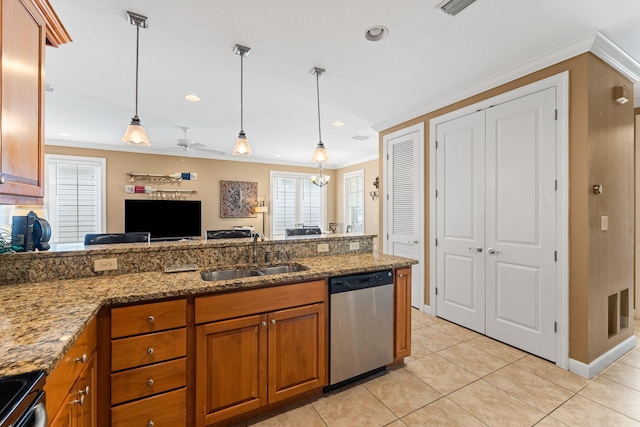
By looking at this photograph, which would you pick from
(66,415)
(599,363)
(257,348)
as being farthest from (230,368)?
(599,363)

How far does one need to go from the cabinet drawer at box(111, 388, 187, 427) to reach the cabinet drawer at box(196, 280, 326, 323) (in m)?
0.43

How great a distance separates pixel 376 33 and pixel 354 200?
5.49 m

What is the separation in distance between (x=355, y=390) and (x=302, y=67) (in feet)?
9.07

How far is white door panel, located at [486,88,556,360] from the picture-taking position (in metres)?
2.50

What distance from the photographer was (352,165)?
24.7 feet

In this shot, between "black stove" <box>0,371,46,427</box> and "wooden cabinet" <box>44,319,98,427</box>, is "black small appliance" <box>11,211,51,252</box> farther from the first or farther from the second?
"black stove" <box>0,371,46,427</box>

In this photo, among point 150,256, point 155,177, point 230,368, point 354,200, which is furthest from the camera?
point 354,200

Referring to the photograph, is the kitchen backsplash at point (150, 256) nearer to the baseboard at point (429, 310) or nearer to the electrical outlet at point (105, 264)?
the electrical outlet at point (105, 264)

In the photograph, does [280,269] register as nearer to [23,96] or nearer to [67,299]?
[67,299]

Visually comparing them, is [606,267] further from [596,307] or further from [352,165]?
[352,165]

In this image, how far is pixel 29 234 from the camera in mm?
1849

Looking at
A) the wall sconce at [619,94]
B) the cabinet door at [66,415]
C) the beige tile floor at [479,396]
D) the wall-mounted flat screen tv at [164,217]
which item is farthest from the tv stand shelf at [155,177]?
the wall sconce at [619,94]

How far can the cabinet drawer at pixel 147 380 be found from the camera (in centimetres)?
145

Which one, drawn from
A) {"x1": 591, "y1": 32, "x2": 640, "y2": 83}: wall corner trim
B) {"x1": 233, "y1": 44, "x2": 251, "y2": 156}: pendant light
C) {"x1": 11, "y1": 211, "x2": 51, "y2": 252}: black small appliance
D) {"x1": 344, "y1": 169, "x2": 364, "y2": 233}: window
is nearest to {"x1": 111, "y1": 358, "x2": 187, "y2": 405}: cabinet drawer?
{"x1": 11, "y1": 211, "x2": 51, "y2": 252}: black small appliance
